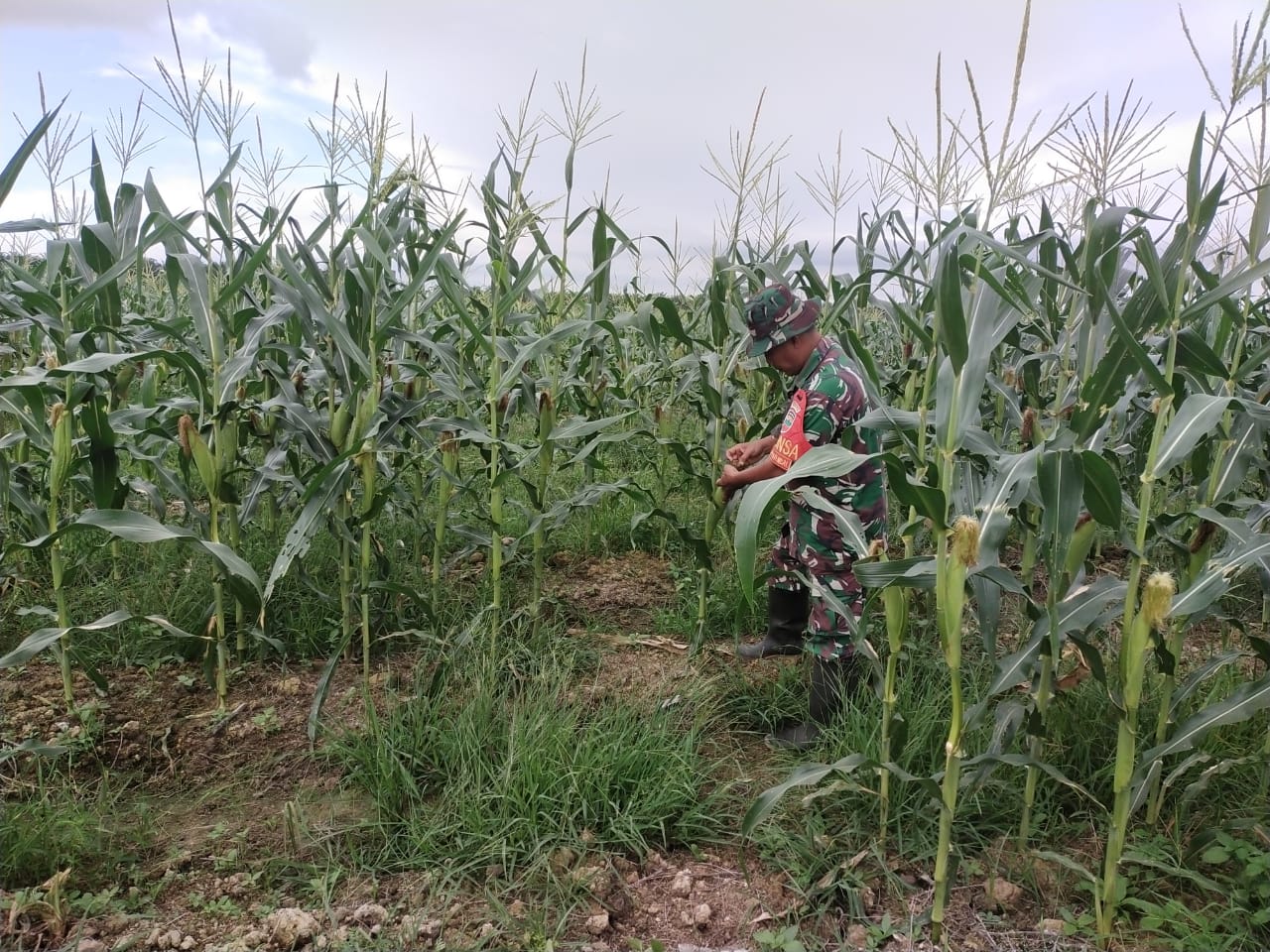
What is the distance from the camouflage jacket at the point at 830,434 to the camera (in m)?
3.22

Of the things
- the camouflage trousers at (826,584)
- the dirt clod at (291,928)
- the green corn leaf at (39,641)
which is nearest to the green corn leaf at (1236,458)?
the camouflage trousers at (826,584)

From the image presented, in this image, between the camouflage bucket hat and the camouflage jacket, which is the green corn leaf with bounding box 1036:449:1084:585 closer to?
the camouflage jacket

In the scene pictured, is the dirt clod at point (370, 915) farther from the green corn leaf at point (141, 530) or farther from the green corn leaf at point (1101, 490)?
the green corn leaf at point (1101, 490)

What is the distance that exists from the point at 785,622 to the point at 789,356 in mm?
1410

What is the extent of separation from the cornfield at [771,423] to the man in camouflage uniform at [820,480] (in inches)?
7.7

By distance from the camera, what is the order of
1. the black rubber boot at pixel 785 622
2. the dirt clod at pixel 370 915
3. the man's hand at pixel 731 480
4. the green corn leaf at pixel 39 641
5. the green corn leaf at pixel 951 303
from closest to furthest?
the green corn leaf at pixel 951 303 → the dirt clod at pixel 370 915 → the green corn leaf at pixel 39 641 → the man's hand at pixel 731 480 → the black rubber boot at pixel 785 622

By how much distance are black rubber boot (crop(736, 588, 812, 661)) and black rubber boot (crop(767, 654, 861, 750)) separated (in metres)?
0.66

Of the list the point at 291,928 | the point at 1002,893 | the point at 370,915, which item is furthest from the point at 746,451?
the point at 291,928

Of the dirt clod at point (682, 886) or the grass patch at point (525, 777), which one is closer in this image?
the dirt clod at point (682, 886)

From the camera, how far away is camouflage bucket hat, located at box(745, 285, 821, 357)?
333cm

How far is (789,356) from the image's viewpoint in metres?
3.40

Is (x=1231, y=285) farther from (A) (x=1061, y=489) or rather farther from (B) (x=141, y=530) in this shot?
(B) (x=141, y=530)

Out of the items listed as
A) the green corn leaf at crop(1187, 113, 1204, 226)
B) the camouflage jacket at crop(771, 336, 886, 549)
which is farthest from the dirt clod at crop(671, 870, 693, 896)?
the green corn leaf at crop(1187, 113, 1204, 226)

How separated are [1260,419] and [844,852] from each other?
1853 mm
